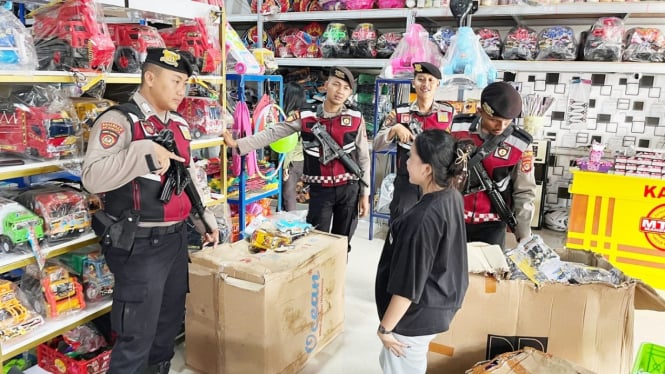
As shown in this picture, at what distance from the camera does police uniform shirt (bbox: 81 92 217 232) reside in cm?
197

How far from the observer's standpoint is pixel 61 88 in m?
2.38

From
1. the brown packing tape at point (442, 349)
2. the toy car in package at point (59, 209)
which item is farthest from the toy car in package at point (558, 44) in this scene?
Result: the toy car in package at point (59, 209)

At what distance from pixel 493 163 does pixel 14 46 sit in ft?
7.41

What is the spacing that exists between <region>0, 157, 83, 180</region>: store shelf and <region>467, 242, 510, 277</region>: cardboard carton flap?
6.14 ft

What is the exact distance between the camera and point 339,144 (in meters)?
3.38

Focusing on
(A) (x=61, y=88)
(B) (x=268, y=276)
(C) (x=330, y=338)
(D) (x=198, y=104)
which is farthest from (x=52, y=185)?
(C) (x=330, y=338)

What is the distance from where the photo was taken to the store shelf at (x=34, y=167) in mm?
2009

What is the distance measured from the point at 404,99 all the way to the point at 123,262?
4.34 metres

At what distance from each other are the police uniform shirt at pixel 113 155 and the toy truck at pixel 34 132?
0.25m

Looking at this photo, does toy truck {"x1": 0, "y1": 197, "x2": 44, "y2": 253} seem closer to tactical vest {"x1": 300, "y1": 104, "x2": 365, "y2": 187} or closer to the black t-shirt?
the black t-shirt

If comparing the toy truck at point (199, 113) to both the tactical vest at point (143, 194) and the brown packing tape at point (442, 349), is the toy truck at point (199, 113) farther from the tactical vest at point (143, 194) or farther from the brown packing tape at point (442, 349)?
the brown packing tape at point (442, 349)

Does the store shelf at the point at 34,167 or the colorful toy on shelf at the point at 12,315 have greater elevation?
the store shelf at the point at 34,167

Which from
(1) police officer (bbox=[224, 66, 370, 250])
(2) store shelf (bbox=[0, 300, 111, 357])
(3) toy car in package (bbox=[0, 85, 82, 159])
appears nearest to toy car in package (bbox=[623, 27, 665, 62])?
(1) police officer (bbox=[224, 66, 370, 250])

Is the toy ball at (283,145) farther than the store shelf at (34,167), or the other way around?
the toy ball at (283,145)
